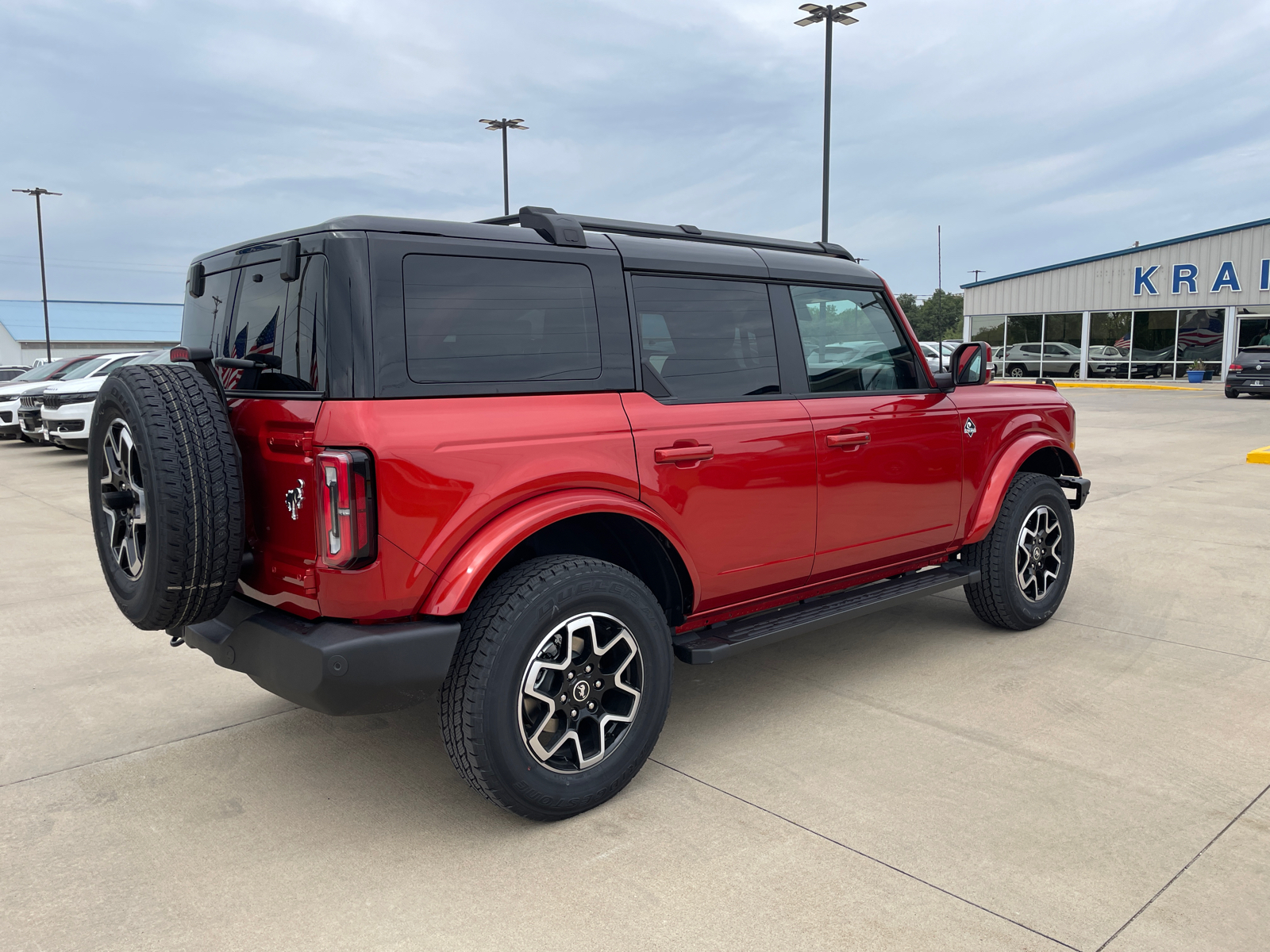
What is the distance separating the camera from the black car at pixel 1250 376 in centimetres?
2555

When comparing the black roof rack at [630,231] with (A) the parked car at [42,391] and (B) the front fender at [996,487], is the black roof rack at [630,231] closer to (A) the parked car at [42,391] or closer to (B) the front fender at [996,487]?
(B) the front fender at [996,487]

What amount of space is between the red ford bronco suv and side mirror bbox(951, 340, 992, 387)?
2.18ft

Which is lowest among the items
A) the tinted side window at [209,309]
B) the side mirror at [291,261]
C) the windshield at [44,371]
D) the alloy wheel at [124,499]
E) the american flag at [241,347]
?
the alloy wheel at [124,499]

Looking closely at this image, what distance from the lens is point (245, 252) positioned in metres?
3.37

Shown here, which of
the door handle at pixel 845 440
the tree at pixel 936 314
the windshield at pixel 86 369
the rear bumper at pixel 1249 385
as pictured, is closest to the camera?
the door handle at pixel 845 440

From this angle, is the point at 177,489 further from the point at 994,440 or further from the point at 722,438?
the point at 994,440

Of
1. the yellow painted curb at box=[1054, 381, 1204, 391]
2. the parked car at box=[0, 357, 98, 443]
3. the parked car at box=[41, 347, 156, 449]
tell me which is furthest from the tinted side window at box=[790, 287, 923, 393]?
the yellow painted curb at box=[1054, 381, 1204, 391]

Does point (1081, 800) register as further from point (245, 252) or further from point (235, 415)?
point (245, 252)

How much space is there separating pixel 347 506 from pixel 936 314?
308ft

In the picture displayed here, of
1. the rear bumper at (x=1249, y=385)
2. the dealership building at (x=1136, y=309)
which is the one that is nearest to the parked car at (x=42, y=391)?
the rear bumper at (x=1249, y=385)

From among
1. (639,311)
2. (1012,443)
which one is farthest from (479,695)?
(1012,443)

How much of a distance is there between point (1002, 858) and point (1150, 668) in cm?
214

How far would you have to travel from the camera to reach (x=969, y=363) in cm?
459

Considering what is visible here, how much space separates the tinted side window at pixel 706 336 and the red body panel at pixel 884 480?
0.32m
